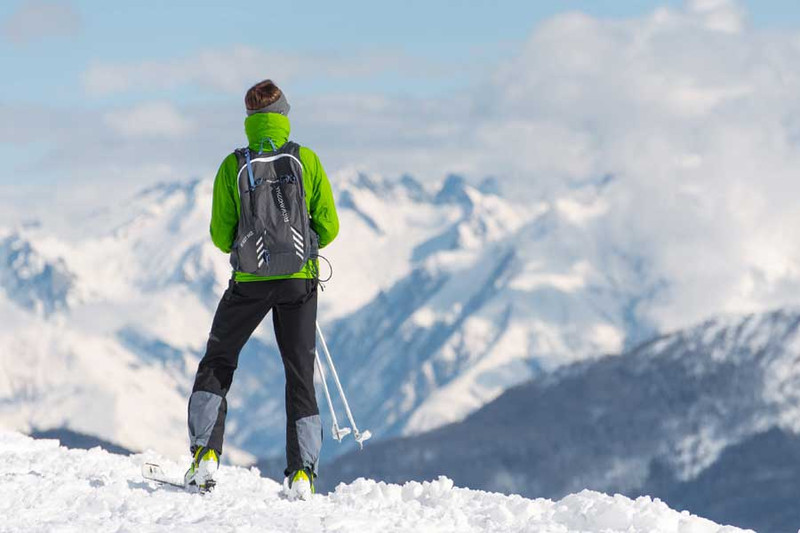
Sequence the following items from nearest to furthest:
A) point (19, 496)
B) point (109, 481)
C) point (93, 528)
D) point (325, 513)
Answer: point (93, 528) → point (325, 513) → point (19, 496) → point (109, 481)

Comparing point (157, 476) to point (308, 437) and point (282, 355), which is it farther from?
point (282, 355)

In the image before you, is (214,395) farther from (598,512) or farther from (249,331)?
(598,512)

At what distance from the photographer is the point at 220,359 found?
15.5 meters

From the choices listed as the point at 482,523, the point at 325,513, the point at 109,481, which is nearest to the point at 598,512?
the point at 482,523

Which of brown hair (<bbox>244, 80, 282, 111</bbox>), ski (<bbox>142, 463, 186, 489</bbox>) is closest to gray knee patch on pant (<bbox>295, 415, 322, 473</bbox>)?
ski (<bbox>142, 463, 186, 489</bbox>)

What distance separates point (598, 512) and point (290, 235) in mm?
4674

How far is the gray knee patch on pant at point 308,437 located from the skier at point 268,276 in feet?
0.04

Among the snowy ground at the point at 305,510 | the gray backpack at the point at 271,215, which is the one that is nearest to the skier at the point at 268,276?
the gray backpack at the point at 271,215

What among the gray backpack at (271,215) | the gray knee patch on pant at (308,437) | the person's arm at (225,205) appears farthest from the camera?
the gray knee patch on pant at (308,437)

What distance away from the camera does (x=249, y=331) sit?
15.5m

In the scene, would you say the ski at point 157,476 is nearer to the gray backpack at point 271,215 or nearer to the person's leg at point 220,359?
the person's leg at point 220,359

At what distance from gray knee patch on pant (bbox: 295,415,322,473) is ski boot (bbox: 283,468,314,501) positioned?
14cm

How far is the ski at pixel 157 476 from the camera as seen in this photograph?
16.2m

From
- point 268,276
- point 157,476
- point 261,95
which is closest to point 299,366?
point 268,276
